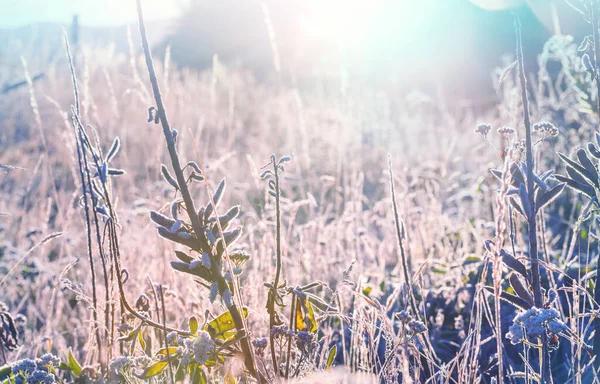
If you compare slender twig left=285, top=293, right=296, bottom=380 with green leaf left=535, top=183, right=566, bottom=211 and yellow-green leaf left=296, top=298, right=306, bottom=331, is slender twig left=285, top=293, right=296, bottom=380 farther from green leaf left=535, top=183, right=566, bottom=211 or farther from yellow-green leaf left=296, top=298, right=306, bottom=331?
green leaf left=535, top=183, right=566, bottom=211

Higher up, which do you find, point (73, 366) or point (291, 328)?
point (291, 328)

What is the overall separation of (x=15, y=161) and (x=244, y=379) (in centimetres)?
612

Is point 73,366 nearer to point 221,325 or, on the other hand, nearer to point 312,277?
point 221,325

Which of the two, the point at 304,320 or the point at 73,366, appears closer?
the point at 304,320

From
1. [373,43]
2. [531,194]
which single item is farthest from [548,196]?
[373,43]

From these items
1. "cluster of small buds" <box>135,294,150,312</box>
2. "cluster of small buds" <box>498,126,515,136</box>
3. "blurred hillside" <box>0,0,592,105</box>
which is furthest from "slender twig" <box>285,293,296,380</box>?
"blurred hillside" <box>0,0,592,105</box>

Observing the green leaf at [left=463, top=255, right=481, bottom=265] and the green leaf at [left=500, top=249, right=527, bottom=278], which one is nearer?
the green leaf at [left=500, top=249, right=527, bottom=278]

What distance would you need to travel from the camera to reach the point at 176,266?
117 cm

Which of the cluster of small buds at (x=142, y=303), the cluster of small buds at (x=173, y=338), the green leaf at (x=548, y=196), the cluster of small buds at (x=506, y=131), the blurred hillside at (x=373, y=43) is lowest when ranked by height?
the cluster of small buds at (x=173, y=338)

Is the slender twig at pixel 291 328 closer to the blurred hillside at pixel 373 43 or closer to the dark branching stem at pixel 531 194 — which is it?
the dark branching stem at pixel 531 194

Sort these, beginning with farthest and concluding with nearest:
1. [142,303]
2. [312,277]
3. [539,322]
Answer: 1. [312,277]
2. [142,303]
3. [539,322]

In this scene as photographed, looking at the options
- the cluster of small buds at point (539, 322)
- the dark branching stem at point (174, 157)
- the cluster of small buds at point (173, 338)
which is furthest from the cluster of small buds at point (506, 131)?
the cluster of small buds at point (173, 338)

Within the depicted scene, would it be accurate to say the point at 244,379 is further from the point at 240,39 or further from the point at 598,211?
the point at 240,39

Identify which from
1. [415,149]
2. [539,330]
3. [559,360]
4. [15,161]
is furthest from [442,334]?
[15,161]
